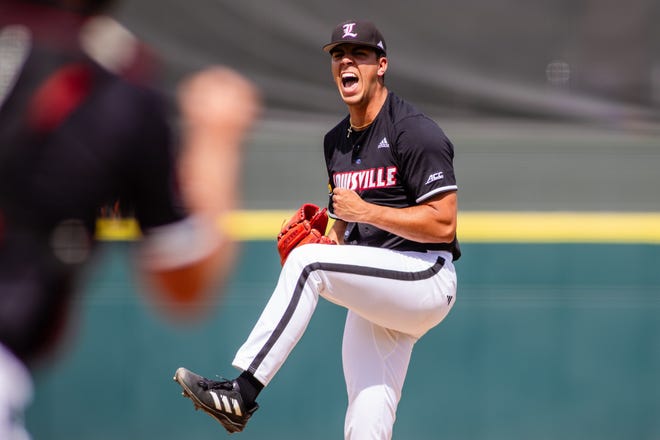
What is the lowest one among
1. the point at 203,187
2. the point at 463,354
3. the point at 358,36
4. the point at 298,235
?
the point at 463,354

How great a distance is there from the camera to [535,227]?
5.87m

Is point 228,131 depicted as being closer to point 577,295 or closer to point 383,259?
point 383,259

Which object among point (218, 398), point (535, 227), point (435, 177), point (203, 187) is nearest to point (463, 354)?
point (535, 227)

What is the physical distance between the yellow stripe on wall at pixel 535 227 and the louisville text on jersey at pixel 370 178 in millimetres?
1811

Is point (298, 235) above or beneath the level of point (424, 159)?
beneath

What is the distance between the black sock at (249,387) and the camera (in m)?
3.68

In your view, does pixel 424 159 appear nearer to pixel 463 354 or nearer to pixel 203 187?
pixel 203 187

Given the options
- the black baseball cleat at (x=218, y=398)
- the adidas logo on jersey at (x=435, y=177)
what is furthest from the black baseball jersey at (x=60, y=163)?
the adidas logo on jersey at (x=435, y=177)

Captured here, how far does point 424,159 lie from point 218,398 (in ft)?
3.81

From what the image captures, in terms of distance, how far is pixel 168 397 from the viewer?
19.3 ft

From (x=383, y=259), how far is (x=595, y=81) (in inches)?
101

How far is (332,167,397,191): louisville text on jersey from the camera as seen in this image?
3.99 meters

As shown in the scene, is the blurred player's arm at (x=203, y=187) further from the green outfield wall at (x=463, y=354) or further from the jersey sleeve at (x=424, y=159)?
the green outfield wall at (x=463, y=354)

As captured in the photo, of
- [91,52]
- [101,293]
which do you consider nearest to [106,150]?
[91,52]
